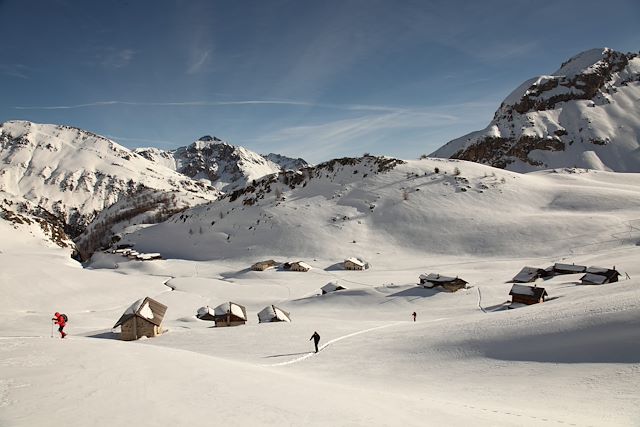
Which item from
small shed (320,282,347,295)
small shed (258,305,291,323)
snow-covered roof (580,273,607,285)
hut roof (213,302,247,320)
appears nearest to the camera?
small shed (258,305,291,323)

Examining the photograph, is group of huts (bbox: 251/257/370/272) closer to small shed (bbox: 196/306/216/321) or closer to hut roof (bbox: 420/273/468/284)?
hut roof (bbox: 420/273/468/284)

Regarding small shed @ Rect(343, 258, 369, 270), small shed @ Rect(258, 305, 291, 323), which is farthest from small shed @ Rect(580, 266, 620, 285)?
small shed @ Rect(343, 258, 369, 270)

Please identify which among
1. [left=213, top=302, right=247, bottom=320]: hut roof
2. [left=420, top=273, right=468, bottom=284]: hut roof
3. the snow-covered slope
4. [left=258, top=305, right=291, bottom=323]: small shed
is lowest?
[left=258, top=305, right=291, bottom=323]: small shed

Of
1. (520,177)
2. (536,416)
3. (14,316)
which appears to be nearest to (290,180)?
(520,177)

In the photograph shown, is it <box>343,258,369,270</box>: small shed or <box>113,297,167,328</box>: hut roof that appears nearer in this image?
<box>113,297,167,328</box>: hut roof

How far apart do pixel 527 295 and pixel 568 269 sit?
61.4ft

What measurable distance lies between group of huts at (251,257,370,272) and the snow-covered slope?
618 centimetres

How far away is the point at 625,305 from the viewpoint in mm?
17750

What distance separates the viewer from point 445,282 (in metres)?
47.9

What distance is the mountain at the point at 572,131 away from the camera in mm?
164750

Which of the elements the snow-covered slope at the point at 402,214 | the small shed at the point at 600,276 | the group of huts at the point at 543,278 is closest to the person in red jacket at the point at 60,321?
the group of huts at the point at 543,278

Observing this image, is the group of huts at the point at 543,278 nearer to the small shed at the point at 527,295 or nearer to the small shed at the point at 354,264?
the small shed at the point at 527,295

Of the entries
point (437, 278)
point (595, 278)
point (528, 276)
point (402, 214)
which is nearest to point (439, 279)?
point (437, 278)

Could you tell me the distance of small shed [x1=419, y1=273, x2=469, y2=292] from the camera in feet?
156
